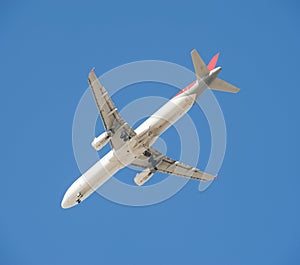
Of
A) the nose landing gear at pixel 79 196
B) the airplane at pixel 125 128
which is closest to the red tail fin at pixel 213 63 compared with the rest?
the airplane at pixel 125 128

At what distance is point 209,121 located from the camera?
195 feet

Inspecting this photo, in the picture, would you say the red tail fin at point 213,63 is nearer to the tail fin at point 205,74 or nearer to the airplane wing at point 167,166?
the tail fin at point 205,74

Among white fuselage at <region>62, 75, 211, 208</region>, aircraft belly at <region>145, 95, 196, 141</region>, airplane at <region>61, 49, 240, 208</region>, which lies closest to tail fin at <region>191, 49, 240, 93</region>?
airplane at <region>61, 49, 240, 208</region>

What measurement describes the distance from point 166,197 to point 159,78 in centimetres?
1224

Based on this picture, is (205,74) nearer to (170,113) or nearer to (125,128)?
(170,113)

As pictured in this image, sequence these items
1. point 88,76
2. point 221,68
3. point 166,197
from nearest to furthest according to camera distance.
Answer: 1. point 88,76
2. point 221,68
3. point 166,197

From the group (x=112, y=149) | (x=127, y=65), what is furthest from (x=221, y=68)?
(x=112, y=149)

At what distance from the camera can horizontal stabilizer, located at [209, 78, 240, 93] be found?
5641cm

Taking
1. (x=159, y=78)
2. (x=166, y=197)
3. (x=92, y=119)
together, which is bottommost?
(x=166, y=197)

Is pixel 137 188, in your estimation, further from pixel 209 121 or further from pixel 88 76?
pixel 88 76

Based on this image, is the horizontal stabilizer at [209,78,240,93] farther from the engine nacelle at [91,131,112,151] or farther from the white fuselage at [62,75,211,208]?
the engine nacelle at [91,131,112,151]

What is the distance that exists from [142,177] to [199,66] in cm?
1382

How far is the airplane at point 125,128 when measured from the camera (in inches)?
2194

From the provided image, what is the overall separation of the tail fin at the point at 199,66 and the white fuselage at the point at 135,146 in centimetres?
85
